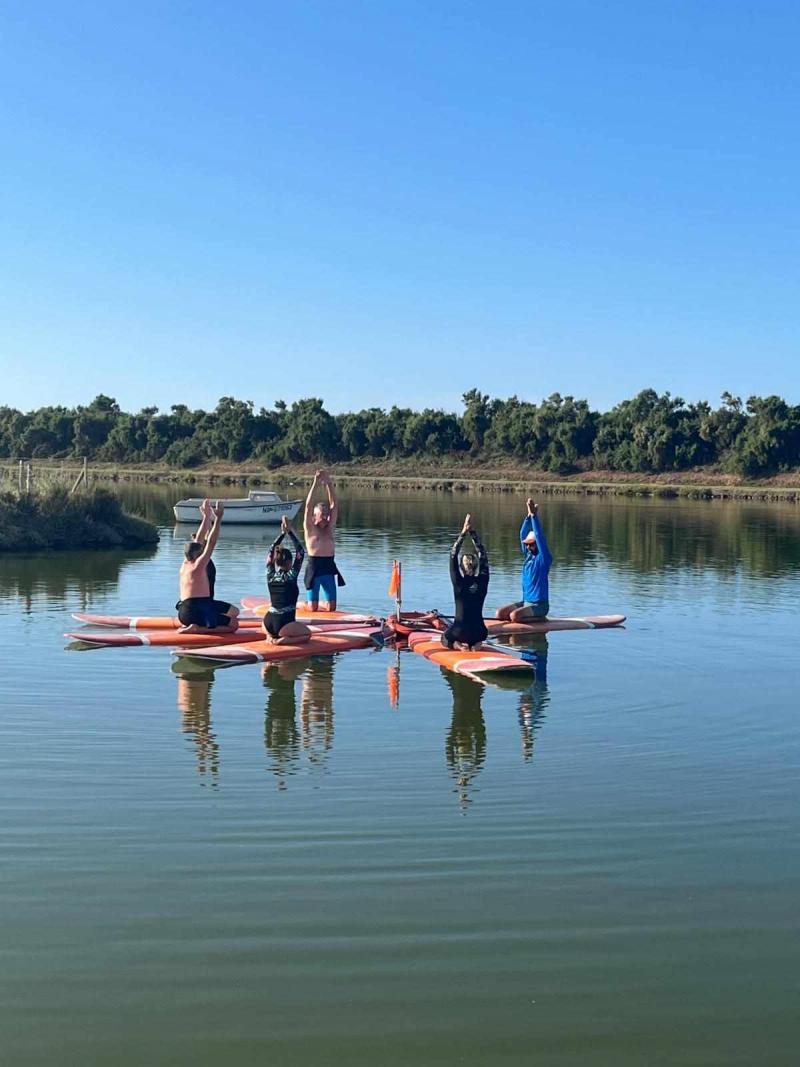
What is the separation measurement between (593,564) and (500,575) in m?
4.58

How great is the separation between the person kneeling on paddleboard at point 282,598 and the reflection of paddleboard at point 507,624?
6.10 ft

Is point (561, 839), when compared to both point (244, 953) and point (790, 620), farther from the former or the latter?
point (790, 620)

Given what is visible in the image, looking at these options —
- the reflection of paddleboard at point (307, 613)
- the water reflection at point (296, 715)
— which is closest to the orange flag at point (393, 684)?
the water reflection at point (296, 715)

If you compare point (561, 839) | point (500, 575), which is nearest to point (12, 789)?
point (561, 839)

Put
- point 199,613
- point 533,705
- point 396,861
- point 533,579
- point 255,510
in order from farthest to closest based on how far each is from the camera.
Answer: point 255,510, point 533,579, point 199,613, point 533,705, point 396,861

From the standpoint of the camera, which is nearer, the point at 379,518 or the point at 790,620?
the point at 790,620

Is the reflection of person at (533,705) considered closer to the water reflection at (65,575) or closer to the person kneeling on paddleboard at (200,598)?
the person kneeling on paddleboard at (200,598)

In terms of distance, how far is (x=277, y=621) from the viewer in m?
17.4

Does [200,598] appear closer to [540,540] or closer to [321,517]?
[321,517]

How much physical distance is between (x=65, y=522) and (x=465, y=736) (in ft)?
79.7

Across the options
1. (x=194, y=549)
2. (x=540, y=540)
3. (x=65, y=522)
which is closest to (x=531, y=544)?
(x=540, y=540)

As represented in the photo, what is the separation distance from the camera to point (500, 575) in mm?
28969

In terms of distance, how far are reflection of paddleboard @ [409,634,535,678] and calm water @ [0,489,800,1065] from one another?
0.26 metres

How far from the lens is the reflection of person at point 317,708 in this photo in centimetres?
1220
